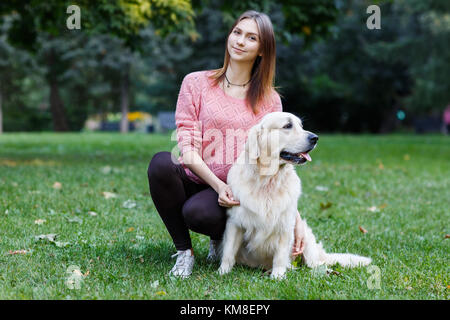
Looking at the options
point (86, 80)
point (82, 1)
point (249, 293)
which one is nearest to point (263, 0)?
point (82, 1)

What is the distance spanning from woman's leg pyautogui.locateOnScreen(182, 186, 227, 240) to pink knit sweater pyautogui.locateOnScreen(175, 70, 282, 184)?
0.20 m

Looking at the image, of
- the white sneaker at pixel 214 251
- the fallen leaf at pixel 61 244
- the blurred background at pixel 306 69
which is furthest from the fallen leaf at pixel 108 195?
the blurred background at pixel 306 69

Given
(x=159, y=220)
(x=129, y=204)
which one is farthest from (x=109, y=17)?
(x=159, y=220)

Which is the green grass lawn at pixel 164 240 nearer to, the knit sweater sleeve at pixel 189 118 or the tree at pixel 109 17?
the knit sweater sleeve at pixel 189 118

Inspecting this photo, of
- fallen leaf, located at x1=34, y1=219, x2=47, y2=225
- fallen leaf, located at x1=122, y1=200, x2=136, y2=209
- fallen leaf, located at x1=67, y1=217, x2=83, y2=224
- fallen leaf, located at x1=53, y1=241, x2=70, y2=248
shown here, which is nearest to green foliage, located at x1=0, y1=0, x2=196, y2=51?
fallen leaf, located at x1=122, y1=200, x2=136, y2=209

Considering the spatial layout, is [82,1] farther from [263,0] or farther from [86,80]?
[86,80]

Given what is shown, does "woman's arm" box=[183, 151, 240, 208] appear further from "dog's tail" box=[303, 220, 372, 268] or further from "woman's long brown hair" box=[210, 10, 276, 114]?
"dog's tail" box=[303, 220, 372, 268]

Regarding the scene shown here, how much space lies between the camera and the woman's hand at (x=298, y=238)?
11.8 feet

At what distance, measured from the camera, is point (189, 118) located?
3533 millimetres

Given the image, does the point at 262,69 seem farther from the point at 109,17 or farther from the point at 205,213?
the point at 109,17

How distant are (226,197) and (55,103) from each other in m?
28.3

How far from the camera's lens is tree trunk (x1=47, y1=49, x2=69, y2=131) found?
29125 mm

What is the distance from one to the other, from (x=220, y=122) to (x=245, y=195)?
1.86ft

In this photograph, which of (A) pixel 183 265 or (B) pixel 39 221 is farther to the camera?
(B) pixel 39 221
